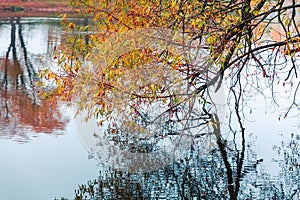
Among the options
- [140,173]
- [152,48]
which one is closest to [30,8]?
[140,173]

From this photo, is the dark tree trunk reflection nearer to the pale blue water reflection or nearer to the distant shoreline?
the pale blue water reflection

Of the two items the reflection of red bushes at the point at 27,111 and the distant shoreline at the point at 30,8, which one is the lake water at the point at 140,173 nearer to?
the reflection of red bushes at the point at 27,111

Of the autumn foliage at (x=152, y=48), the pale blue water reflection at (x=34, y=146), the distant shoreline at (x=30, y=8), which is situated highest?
the distant shoreline at (x=30, y=8)

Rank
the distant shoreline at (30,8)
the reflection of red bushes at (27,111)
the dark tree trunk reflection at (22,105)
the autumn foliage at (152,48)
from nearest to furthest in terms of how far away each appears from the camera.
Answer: the autumn foliage at (152,48) → the dark tree trunk reflection at (22,105) → the reflection of red bushes at (27,111) → the distant shoreline at (30,8)

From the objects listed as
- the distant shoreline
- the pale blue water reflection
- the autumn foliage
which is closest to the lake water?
the pale blue water reflection

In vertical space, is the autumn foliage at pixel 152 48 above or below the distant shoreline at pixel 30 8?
below

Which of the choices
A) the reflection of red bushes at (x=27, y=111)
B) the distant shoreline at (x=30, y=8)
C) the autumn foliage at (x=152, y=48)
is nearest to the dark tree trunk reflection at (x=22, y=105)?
the reflection of red bushes at (x=27, y=111)

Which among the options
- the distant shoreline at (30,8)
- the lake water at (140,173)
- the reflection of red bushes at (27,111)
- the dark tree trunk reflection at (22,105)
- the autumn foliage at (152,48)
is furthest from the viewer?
the distant shoreline at (30,8)

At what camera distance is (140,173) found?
18.2 ft

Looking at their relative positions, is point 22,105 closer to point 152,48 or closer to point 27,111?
point 27,111

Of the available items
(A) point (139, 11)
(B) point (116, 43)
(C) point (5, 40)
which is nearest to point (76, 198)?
(B) point (116, 43)

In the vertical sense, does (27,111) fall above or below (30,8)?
below

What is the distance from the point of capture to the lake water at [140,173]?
515cm

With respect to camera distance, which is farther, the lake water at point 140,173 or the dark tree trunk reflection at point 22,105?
the dark tree trunk reflection at point 22,105
